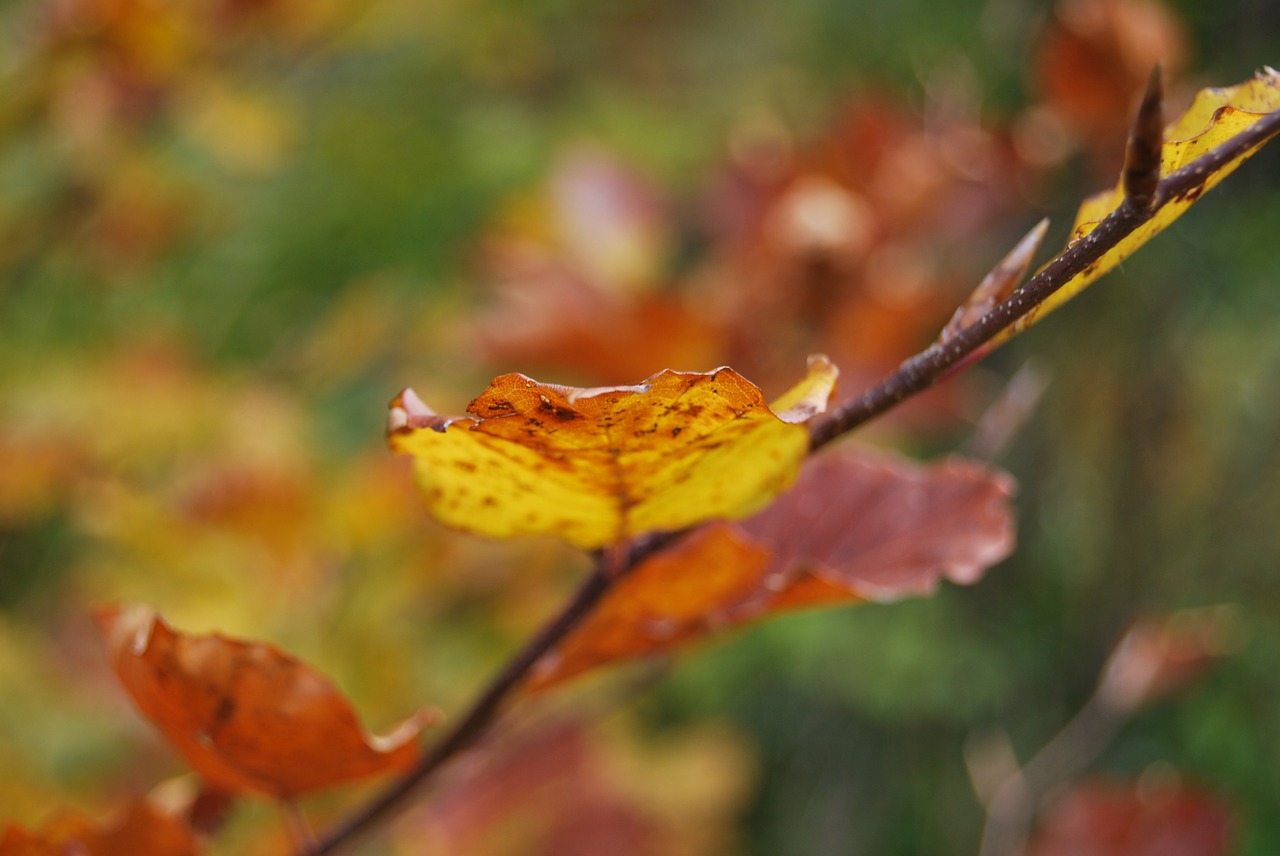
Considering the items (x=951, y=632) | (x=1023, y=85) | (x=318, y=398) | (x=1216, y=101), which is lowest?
(x=1216, y=101)

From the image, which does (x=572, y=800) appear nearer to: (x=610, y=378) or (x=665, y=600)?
(x=610, y=378)

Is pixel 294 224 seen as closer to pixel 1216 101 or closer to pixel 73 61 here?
pixel 73 61

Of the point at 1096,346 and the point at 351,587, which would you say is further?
the point at 1096,346


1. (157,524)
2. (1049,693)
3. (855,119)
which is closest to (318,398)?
(157,524)

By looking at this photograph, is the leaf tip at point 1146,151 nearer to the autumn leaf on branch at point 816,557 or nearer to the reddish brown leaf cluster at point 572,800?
the autumn leaf on branch at point 816,557

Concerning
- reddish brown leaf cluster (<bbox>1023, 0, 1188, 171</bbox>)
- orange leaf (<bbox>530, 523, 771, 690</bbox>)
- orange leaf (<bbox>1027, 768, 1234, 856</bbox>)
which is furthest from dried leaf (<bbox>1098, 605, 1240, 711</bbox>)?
orange leaf (<bbox>530, 523, 771, 690</bbox>)

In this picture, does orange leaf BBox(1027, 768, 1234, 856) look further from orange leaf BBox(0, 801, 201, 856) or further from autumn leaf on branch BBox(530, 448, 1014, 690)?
orange leaf BBox(0, 801, 201, 856)

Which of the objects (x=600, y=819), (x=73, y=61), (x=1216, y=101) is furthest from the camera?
(x=600, y=819)
